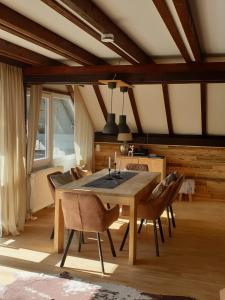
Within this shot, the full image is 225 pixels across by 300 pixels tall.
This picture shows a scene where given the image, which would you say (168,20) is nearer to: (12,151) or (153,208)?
(153,208)

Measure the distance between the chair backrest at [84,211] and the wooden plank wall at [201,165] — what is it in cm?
378

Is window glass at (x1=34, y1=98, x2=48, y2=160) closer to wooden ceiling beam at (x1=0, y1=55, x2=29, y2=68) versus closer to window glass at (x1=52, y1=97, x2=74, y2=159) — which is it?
window glass at (x1=52, y1=97, x2=74, y2=159)

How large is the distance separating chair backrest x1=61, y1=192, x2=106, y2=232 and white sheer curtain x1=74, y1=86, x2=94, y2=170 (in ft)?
10.8

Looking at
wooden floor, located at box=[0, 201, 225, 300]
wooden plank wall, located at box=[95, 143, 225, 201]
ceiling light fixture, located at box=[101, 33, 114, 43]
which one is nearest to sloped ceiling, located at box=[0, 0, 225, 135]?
ceiling light fixture, located at box=[101, 33, 114, 43]

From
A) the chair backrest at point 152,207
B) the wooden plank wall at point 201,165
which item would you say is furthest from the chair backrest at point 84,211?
the wooden plank wall at point 201,165

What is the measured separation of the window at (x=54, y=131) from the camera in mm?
5996

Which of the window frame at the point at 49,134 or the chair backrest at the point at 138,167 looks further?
the window frame at the point at 49,134

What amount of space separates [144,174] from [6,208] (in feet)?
6.93

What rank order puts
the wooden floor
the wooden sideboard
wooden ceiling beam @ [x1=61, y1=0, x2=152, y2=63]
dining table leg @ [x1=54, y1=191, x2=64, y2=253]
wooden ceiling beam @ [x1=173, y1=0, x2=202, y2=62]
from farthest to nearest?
the wooden sideboard < dining table leg @ [x1=54, y1=191, x2=64, y2=253] < the wooden floor < wooden ceiling beam @ [x1=61, y1=0, x2=152, y2=63] < wooden ceiling beam @ [x1=173, y1=0, x2=202, y2=62]

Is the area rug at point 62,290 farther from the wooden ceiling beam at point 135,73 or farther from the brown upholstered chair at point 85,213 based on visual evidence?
the wooden ceiling beam at point 135,73

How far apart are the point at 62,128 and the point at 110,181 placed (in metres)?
2.83

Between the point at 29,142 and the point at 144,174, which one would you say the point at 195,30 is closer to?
the point at 144,174

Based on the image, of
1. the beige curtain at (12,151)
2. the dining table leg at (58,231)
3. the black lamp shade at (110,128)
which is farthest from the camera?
the beige curtain at (12,151)

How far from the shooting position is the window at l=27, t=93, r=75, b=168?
6.00 metres
